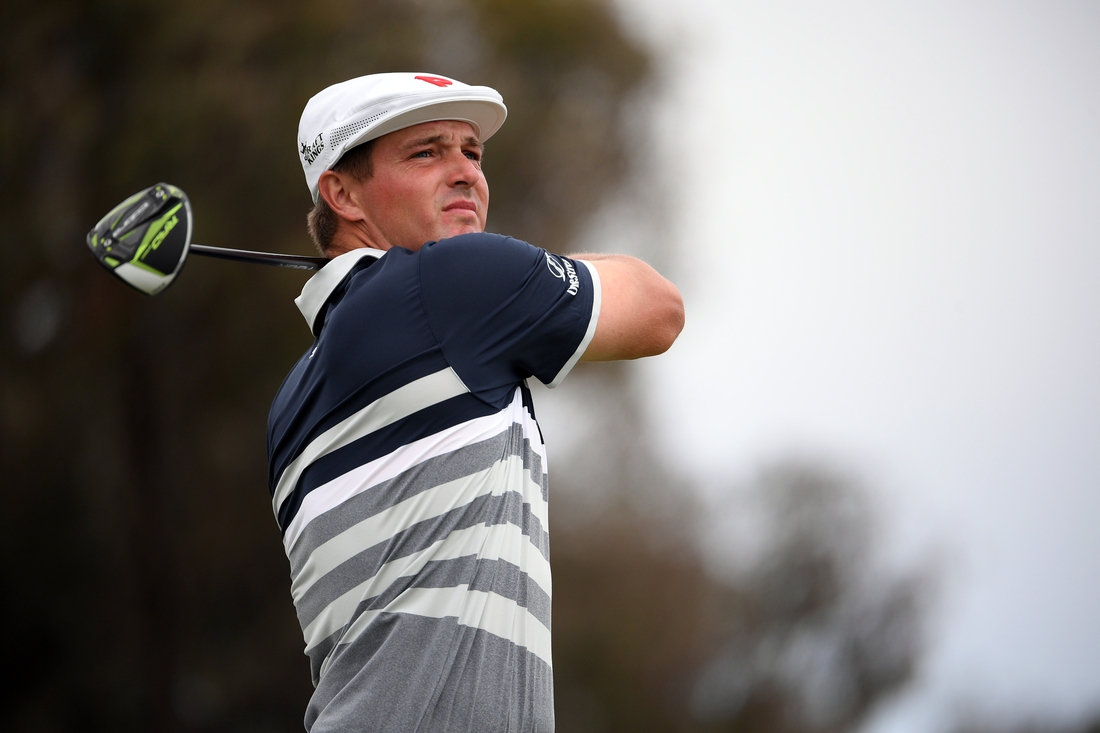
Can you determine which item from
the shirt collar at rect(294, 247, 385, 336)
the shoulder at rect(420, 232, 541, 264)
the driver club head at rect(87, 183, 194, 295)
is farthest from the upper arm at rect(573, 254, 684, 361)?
the driver club head at rect(87, 183, 194, 295)

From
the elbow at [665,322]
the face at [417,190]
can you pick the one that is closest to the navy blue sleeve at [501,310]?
the elbow at [665,322]

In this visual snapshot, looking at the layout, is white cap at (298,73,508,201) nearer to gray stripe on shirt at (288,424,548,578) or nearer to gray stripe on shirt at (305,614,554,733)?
gray stripe on shirt at (288,424,548,578)

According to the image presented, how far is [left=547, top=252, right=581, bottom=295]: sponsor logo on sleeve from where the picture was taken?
219cm

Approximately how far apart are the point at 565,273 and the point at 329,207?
647 millimetres

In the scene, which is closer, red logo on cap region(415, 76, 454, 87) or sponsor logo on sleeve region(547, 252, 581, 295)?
sponsor logo on sleeve region(547, 252, 581, 295)

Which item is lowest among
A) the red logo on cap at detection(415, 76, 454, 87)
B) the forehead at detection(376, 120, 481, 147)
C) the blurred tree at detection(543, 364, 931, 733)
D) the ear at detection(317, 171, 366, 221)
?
the blurred tree at detection(543, 364, 931, 733)

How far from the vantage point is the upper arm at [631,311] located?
226 cm

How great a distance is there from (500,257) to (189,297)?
9.28 m

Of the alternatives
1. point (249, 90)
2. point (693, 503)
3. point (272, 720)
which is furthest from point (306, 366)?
point (693, 503)

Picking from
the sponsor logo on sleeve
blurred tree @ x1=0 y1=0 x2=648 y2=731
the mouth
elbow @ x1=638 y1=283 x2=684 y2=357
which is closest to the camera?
the sponsor logo on sleeve

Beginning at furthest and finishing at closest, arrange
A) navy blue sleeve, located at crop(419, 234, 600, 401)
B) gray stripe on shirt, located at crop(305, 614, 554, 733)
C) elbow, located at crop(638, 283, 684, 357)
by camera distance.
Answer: elbow, located at crop(638, 283, 684, 357), navy blue sleeve, located at crop(419, 234, 600, 401), gray stripe on shirt, located at crop(305, 614, 554, 733)

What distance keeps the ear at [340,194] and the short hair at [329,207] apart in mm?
16

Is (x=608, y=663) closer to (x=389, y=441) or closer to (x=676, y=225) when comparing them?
(x=676, y=225)

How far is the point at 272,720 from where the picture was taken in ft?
35.9
